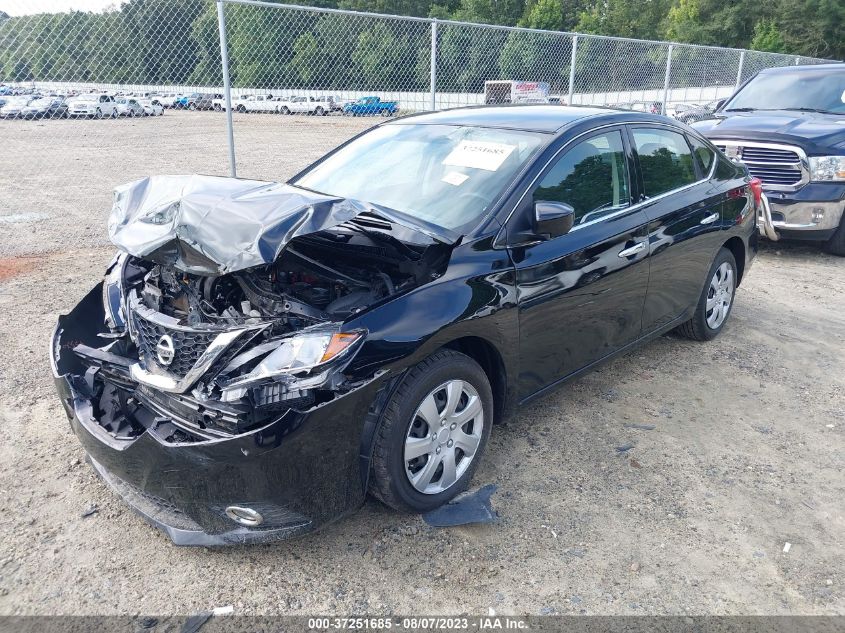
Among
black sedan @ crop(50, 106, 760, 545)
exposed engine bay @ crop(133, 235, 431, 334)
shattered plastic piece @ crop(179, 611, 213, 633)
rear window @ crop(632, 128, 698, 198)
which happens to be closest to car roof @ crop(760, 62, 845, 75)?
rear window @ crop(632, 128, 698, 198)

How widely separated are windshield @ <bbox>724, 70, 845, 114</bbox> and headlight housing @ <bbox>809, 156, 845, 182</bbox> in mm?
1263

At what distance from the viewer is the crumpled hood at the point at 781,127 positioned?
741 cm

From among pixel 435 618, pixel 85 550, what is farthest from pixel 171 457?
pixel 435 618

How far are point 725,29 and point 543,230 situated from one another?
217ft

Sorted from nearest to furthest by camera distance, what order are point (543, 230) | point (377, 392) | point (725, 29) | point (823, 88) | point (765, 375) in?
point (377, 392)
point (543, 230)
point (765, 375)
point (823, 88)
point (725, 29)

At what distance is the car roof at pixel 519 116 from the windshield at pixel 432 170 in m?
0.08

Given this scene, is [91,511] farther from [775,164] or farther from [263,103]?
[263,103]

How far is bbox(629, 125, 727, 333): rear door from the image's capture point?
4.15 m

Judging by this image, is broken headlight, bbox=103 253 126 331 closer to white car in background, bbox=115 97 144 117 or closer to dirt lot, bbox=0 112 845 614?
dirt lot, bbox=0 112 845 614

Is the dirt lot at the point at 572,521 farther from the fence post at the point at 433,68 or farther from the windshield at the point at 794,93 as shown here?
the windshield at the point at 794,93

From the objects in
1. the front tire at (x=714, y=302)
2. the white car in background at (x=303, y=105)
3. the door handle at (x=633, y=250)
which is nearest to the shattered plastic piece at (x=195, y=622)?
the door handle at (x=633, y=250)

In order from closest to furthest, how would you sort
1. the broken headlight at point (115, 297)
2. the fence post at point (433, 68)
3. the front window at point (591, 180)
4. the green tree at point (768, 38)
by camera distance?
1. the broken headlight at point (115, 297)
2. the front window at point (591, 180)
3. the fence post at point (433, 68)
4. the green tree at point (768, 38)

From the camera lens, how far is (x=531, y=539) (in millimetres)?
2918

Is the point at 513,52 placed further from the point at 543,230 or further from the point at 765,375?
the point at 543,230
